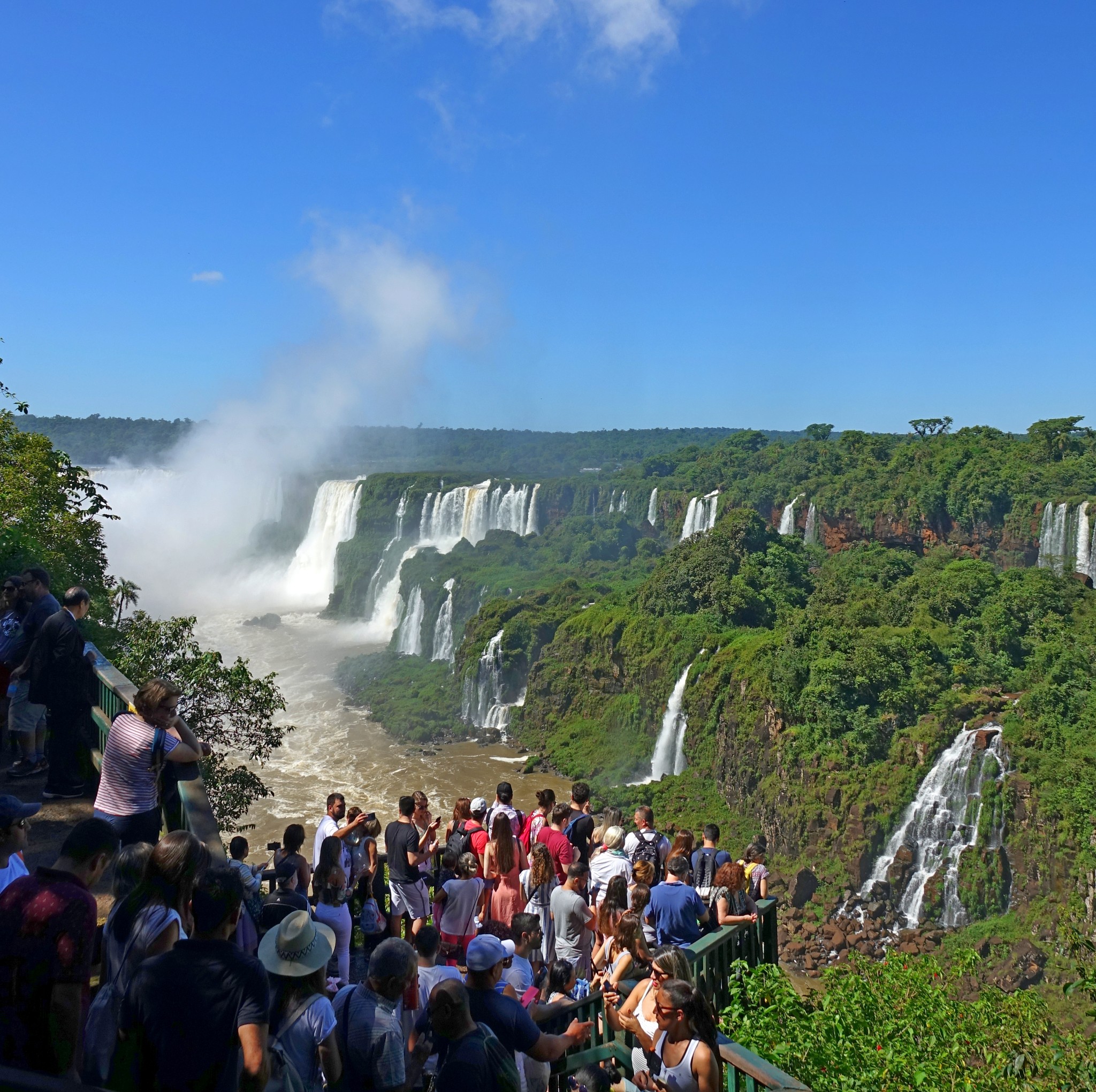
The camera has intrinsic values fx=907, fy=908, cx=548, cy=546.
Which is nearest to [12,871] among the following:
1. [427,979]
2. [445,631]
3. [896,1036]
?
[427,979]

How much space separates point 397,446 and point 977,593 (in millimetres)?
117029

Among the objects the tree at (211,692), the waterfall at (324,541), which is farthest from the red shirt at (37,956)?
the waterfall at (324,541)

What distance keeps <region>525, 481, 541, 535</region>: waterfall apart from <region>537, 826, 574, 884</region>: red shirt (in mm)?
51669

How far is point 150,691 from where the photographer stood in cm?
485

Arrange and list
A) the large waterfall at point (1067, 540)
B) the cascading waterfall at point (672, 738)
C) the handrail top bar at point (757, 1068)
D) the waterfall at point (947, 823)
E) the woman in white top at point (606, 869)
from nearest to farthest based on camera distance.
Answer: the handrail top bar at point (757, 1068) < the woman in white top at point (606, 869) < the waterfall at point (947, 823) < the cascading waterfall at point (672, 738) < the large waterfall at point (1067, 540)

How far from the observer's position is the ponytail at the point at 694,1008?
3.87m

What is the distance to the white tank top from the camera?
3.90 metres

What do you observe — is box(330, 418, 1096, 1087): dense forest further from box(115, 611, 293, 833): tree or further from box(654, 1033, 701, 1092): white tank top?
box(654, 1033, 701, 1092): white tank top

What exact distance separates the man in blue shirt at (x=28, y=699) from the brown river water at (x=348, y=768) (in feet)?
54.8

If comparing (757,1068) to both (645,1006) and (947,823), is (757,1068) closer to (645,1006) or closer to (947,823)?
(645,1006)

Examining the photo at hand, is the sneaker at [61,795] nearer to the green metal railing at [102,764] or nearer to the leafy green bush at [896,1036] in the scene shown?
the green metal railing at [102,764]

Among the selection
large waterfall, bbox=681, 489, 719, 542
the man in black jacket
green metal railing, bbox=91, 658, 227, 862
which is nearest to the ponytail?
green metal railing, bbox=91, 658, 227, 862

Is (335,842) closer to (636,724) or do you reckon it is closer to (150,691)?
(150,691)

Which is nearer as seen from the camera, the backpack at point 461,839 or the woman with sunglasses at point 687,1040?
the woman with sunglasses at point 687,1040
